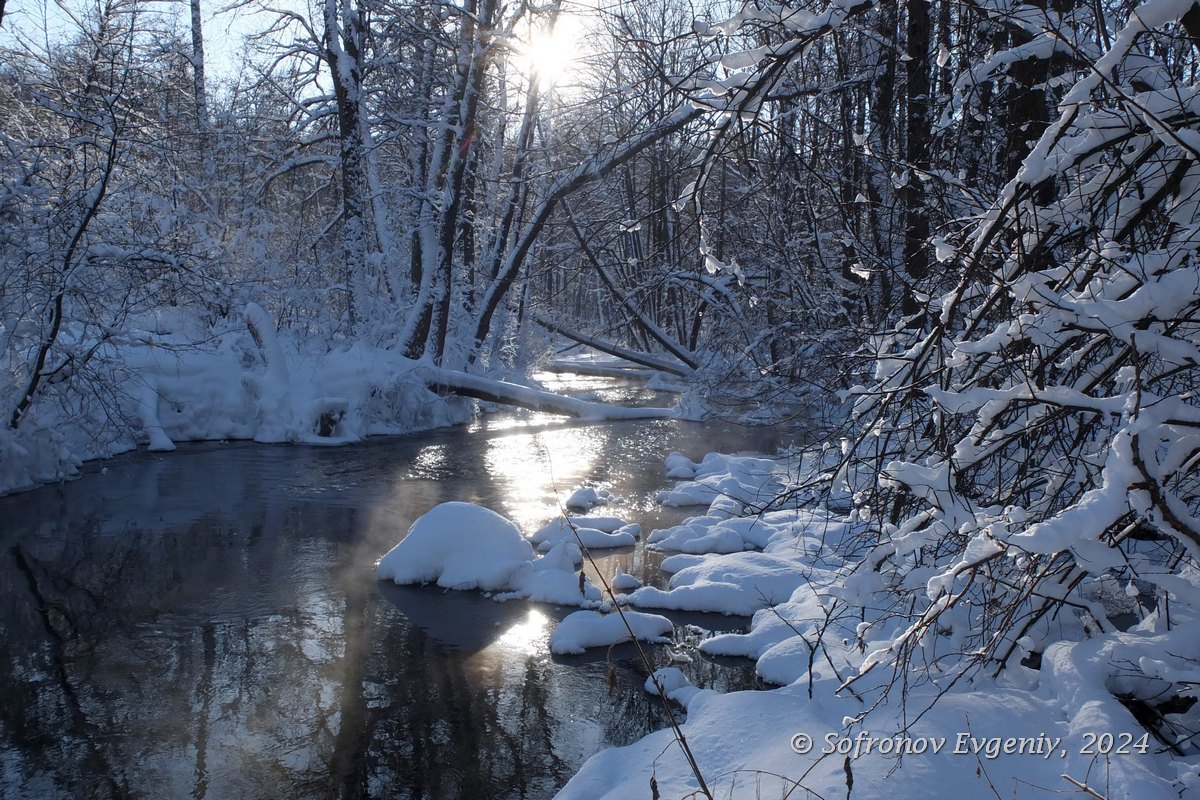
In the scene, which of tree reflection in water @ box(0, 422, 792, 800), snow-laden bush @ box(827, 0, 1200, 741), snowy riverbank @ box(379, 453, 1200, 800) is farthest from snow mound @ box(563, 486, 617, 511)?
snow-laden bush @ box(827, 0, 1200, 741)

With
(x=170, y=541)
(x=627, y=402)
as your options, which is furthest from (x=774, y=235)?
(x=627, y=402)

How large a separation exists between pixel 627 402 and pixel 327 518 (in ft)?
39.9

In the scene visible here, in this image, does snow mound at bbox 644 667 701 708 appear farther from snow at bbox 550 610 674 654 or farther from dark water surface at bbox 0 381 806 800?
snow at bbox 550 610 674 654

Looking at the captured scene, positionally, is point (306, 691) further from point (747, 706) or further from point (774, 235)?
point (774, 235)

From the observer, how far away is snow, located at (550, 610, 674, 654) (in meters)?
6.27

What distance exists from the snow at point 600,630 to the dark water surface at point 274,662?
0.15m

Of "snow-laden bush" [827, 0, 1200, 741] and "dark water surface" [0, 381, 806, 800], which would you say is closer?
"snow-laden bush" [827, 0, 1200, 741]

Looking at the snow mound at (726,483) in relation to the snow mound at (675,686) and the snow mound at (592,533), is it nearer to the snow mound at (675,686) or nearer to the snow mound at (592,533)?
the snow mound at (592,533)

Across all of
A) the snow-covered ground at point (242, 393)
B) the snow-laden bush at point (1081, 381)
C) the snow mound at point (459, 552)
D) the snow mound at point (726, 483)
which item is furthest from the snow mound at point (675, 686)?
the snow-covered ground at point (242, 393)

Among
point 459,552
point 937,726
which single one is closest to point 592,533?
point 459,552

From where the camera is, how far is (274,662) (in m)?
5.93

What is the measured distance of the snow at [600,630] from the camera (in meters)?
6.27

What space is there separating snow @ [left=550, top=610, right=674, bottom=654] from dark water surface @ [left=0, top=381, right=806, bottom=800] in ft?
0.49

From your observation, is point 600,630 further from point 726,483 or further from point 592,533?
point 726,483
